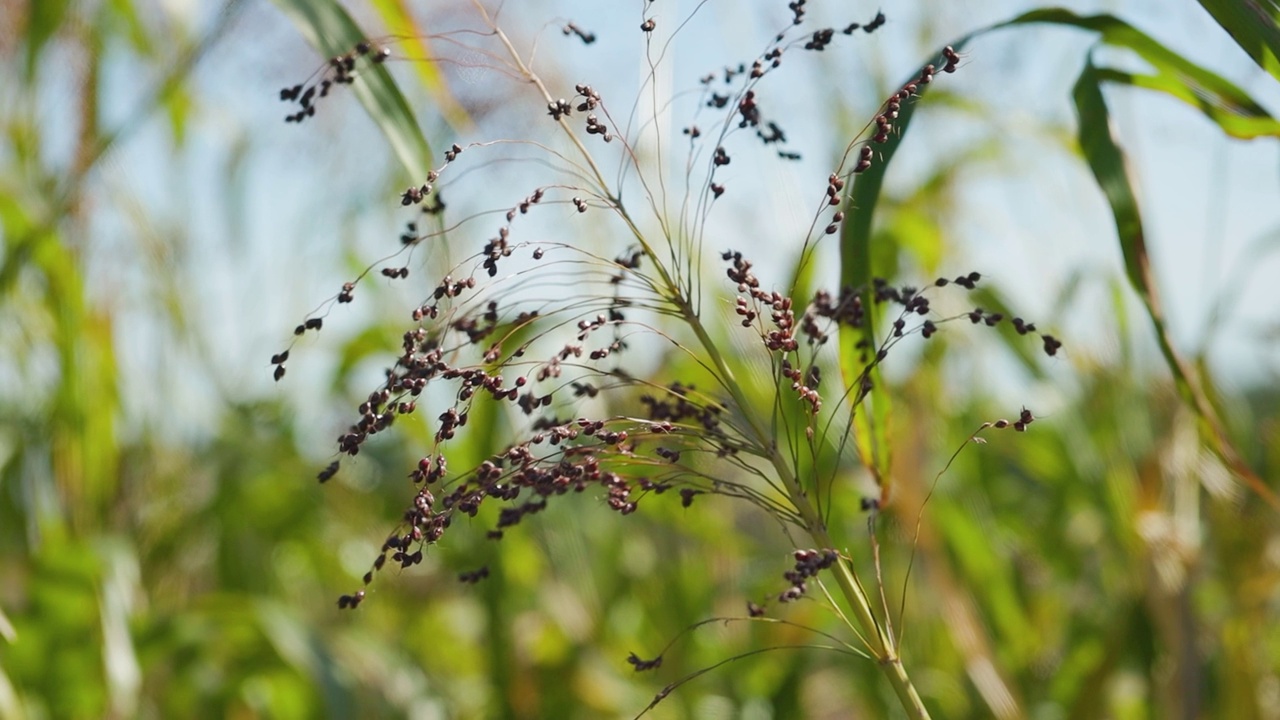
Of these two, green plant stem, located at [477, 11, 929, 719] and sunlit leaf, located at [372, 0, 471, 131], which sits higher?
sunlit leaf, located at [372, 0, 471, 131]

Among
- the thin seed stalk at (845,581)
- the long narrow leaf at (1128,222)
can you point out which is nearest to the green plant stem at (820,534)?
the thin seed stalk at (845,581)

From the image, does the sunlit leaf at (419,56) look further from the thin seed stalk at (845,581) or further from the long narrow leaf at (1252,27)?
the long narrow leaf at (1252,27)

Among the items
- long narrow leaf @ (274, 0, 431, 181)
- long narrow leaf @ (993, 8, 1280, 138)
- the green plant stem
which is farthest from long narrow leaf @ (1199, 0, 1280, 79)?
long narrow leaf @ (274, 0, 431, 181)

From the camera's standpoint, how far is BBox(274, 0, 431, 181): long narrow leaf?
2.65 feet

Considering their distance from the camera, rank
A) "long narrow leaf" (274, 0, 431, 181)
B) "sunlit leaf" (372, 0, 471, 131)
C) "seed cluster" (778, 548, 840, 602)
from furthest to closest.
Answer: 1. "sunlit leaf" (372, 0, 471, 131)
2. "long narrow leaf" (274, 0, 431, 181)
3. "seed cluster" (778, 548, 840, 602)

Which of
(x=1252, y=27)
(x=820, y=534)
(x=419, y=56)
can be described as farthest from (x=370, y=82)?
(x=1252, y=27)

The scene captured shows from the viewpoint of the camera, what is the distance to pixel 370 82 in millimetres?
821

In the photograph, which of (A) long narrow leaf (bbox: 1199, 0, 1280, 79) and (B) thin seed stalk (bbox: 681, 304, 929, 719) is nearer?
(B) thin seed stalk (bbox: 681, 304, 929, 719)

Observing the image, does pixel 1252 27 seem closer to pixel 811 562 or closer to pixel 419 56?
pixel 811 562

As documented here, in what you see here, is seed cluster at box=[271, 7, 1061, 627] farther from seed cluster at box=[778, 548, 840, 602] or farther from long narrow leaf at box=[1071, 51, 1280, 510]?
long narrow leaf at box=[1071, 51, 1280, 510]

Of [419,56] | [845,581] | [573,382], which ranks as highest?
[419,56]

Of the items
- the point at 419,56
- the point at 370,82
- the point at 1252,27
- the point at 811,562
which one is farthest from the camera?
the point at 419,56

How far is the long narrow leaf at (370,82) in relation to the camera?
808mm

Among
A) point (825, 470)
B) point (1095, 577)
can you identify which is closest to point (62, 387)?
point (825, 470)
